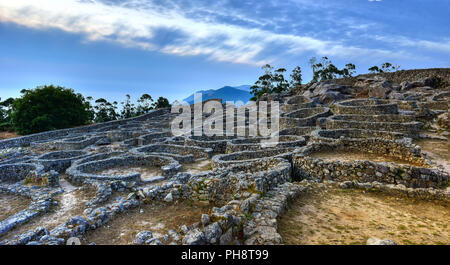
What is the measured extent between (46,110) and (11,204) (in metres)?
43.2

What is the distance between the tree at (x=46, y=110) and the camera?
149 ft

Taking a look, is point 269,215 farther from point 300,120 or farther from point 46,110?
point 46,110

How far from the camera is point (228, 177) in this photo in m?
9.00

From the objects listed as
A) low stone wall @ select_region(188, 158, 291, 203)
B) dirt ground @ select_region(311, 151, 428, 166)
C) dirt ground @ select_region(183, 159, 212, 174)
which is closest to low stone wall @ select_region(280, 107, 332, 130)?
dirt ground @ select_region(183, 159, 212, 174)

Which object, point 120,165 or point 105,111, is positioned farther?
point 105,111

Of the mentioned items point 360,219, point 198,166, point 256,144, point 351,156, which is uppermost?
point 256,144

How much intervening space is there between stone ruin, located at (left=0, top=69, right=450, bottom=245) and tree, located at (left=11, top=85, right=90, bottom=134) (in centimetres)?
2235

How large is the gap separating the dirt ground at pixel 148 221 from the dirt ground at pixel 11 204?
308 inches

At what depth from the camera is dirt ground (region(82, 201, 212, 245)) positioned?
6805 mm

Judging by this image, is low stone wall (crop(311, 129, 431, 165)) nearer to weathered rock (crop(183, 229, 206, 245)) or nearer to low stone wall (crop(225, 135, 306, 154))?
low stone wall (crop(225, 135, 306, 154))

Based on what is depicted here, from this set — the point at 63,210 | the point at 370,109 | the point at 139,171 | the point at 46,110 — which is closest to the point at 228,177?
the point at 63,210
